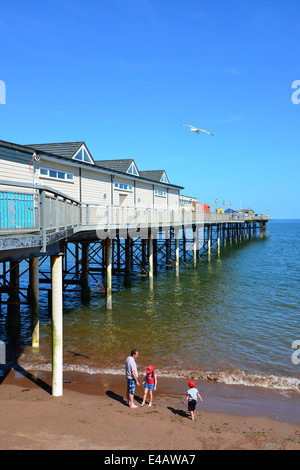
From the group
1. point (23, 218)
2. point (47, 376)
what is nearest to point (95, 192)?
point (47, 376)

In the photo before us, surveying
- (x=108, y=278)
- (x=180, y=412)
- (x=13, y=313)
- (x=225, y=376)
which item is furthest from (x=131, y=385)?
(x=108, y=278)

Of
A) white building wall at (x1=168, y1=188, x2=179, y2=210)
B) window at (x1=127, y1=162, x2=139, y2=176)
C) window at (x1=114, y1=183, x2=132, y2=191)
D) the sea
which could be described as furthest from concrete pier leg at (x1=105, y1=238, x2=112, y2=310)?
white building wall at (x1=168, y1=188, x2=179, y2=210)

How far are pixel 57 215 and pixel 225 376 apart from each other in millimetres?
6593

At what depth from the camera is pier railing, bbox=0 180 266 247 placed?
6.20m

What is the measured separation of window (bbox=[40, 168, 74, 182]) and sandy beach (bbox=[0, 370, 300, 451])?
28.8 feet

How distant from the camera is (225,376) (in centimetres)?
1068

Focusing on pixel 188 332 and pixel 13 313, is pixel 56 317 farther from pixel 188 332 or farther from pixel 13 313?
pixel 188 332

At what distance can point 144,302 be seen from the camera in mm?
19578

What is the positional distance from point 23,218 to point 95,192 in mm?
13227

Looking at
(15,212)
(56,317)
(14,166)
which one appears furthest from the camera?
(14,166)

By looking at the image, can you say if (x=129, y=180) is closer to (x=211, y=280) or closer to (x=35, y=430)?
(x=211, y=280)

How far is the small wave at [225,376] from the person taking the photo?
10273mm

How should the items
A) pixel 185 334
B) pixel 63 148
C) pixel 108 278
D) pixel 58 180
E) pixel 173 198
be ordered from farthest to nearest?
pixel 173 198 < pixel 63 148 < pixel 108 278 < pixel 58 180 < pixel 185 334

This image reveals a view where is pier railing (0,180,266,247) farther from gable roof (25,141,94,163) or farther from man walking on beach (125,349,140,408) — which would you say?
gable roof (25,141,94,163)
